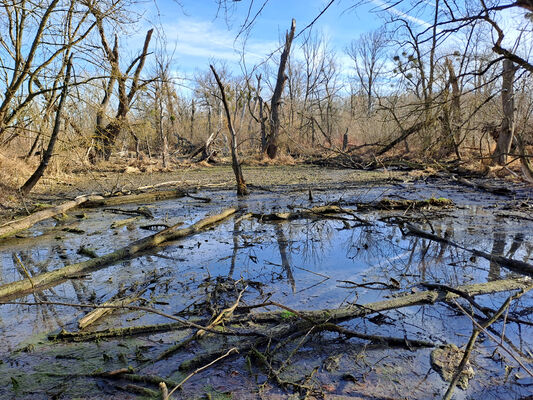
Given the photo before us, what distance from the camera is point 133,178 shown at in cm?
1570

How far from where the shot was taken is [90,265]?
489 centimetres

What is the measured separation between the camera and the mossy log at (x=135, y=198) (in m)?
9.68

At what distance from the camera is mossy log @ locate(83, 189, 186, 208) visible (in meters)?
9.68

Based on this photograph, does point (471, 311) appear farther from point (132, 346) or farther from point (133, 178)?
point (133, 178)

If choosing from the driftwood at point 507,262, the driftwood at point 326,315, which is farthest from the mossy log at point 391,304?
the driftwood at point 507,262

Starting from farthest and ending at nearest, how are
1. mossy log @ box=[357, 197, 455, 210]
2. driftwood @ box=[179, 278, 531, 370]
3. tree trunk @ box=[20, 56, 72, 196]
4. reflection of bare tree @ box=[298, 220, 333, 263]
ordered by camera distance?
tree trunk @ box=[20, 56, 72, 196], mossy log @ box=[357, 197, 455, 210], reflection of bare tree @ box=[298, 220, 333, 263], driftwood @ box=[179, 278, 531, 370]

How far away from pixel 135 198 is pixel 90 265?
18.8 feet

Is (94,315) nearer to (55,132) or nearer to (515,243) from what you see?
(515,243)

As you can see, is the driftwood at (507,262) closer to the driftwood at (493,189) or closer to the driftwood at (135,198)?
the driftwood at (493,189)

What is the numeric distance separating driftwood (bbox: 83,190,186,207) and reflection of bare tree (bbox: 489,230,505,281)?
785 cm

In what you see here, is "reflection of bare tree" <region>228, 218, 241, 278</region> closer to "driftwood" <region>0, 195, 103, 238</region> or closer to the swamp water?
the swamp water

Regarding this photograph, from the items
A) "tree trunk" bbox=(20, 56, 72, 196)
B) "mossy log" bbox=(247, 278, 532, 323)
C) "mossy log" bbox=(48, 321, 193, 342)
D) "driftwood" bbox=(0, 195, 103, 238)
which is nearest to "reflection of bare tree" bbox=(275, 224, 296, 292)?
"mossy log" bbox=(247, 278, 532, 323)

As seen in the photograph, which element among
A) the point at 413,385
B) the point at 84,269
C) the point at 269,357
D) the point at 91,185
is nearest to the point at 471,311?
the point at 413,385

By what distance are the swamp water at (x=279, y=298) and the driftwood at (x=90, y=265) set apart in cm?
11
